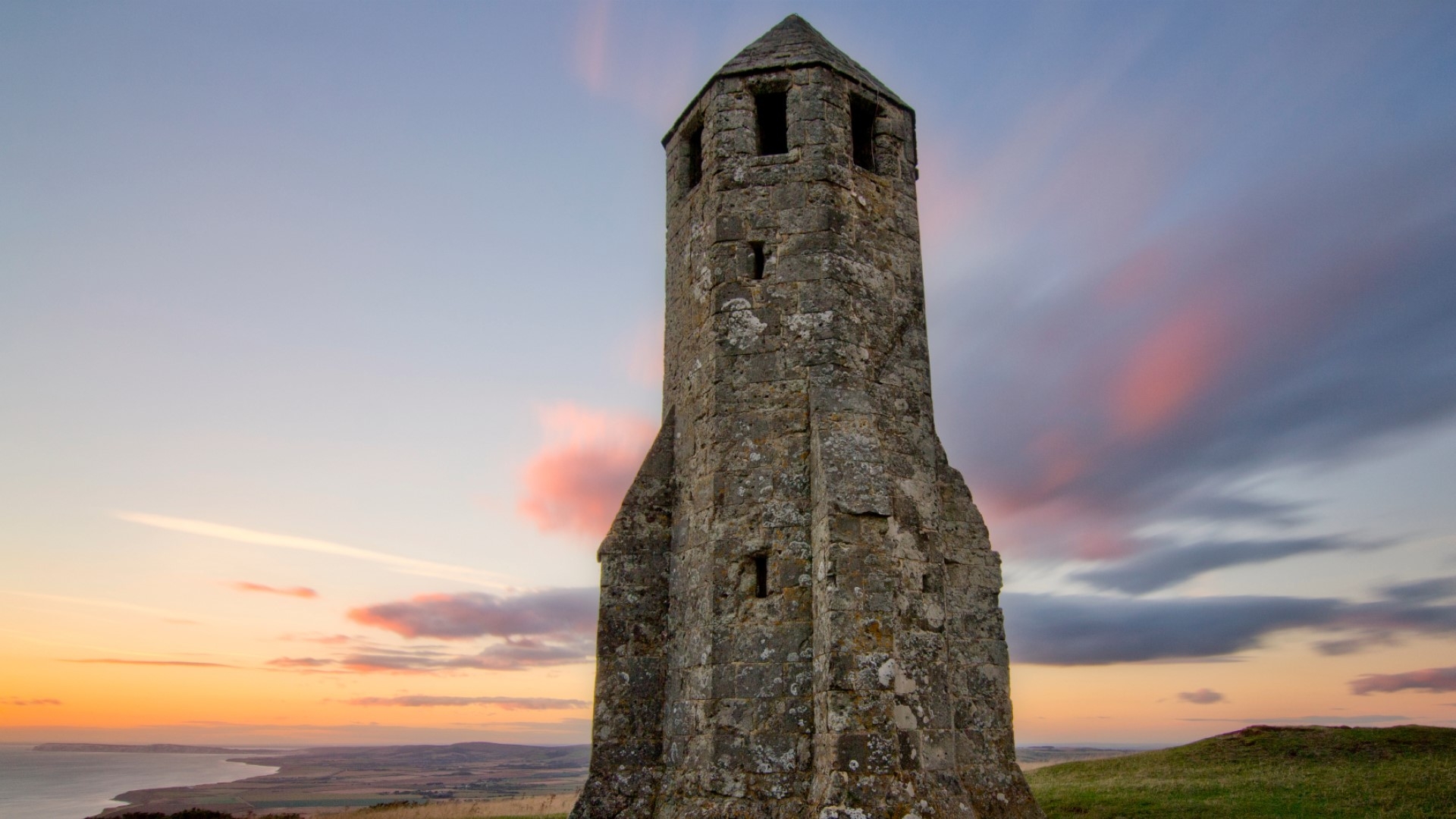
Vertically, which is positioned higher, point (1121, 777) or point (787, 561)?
point (787, 561)

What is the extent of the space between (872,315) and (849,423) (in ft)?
4.55

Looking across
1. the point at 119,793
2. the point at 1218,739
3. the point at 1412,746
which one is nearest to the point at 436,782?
the point at 119,793

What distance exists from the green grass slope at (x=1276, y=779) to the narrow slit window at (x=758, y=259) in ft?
30.2

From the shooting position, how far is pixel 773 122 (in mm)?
10305

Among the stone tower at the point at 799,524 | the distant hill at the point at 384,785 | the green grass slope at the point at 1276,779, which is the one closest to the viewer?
the stone tower at the point at 799,524

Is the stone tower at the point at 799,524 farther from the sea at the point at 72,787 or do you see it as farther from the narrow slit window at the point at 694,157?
the sea at the point at 72,787

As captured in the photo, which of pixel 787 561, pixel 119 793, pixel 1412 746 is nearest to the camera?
pixel 787 561

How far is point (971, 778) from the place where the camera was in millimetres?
8773

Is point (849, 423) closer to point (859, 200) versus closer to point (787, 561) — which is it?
point (787, 561)

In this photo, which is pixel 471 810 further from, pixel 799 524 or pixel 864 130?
pixel 864 130

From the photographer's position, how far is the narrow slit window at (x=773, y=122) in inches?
381

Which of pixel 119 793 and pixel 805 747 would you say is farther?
pixel 119 793

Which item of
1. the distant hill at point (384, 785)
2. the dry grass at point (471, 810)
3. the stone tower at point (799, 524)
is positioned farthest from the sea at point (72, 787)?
the stone tower at point (799, 524)

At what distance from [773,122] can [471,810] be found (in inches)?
586
